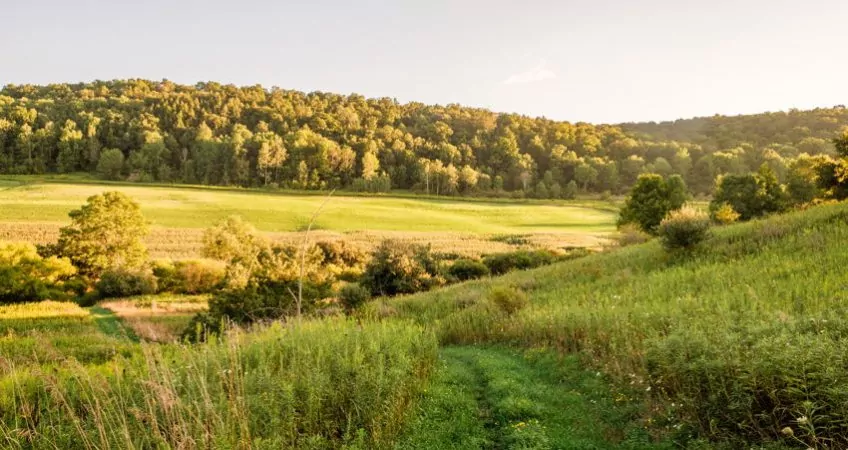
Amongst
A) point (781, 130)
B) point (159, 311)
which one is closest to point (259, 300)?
point (159, 311)

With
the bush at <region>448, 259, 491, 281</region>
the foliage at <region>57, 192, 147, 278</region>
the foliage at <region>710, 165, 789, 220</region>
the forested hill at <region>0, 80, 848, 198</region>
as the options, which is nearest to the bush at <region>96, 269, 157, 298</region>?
the foliage at <region>57, 192, 147, 278</region>

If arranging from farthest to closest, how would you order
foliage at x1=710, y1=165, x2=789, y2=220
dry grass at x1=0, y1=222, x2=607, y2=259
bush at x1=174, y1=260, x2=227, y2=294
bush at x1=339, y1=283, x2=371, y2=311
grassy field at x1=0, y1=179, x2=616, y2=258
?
grassy field at x1=0, y1=179, x2=616, y2=258 < dry grass at x1=0, y1=222, x2=607, y2=259 < foliage at x1=710, y1=165, x2=789, y2=220 < bush at x1=174, y1=260, x2=227, y2=294 < bush at x1=339, y1=283, x2=371, y2=311

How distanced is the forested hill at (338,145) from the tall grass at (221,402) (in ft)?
387

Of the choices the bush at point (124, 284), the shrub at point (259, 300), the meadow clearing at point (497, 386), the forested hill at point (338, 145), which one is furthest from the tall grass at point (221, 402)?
the forested hill at point (338, 145)

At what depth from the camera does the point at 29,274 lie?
126 feet

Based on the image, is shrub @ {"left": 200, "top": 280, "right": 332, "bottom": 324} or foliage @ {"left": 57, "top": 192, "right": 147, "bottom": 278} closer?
shrub @ {"left": 200, "top": 280, "right": 332, "bottom": 324}

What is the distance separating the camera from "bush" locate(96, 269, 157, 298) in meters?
40.9

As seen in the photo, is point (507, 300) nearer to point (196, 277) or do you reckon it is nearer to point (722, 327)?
point (722, 327)

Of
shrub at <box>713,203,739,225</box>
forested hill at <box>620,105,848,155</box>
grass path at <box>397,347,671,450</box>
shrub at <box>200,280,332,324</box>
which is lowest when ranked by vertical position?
shrub at <box>200,280,332,324</box>

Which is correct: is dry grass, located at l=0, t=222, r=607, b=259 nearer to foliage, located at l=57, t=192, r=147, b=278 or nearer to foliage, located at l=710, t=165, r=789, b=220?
foliage, located at l=57, t=192, r=147, b=278

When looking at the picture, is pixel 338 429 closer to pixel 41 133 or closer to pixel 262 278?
pixel 262 278

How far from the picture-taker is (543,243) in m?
65.1

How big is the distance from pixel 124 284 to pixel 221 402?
41.7m

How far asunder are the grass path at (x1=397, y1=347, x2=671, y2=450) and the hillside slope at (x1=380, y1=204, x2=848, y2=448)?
599 mm
